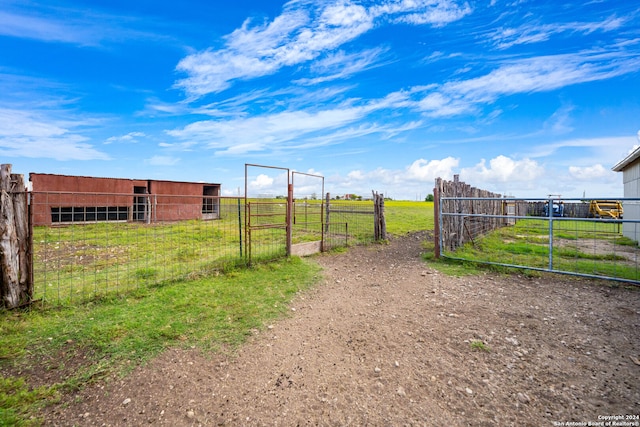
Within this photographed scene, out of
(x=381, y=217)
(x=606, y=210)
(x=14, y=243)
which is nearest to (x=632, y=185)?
(x=381, y=217)

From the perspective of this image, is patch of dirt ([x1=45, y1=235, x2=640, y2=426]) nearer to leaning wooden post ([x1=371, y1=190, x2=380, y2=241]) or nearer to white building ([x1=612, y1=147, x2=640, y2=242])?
leaning wooden post ([x1=371, y1=190, x2=380, y2=241])

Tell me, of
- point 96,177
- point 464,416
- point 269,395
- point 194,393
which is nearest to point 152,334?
point 194,393

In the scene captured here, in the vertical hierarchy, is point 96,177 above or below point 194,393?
above

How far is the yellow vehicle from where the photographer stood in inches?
734

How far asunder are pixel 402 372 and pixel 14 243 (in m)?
5.70

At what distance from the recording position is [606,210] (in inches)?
774

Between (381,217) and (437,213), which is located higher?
(437,213)

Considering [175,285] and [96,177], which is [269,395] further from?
[96,177]

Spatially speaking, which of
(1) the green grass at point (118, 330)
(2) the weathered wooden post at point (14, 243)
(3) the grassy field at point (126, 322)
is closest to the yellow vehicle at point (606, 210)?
(3) the grassy field at point (126, 322)

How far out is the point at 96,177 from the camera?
16281 millimetres

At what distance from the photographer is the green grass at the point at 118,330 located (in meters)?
3.00

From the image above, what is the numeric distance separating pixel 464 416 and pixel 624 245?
43.6ft

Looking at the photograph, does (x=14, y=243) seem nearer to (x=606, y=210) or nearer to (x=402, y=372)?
(x=402, y=372)

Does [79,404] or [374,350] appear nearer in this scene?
[79,404]
